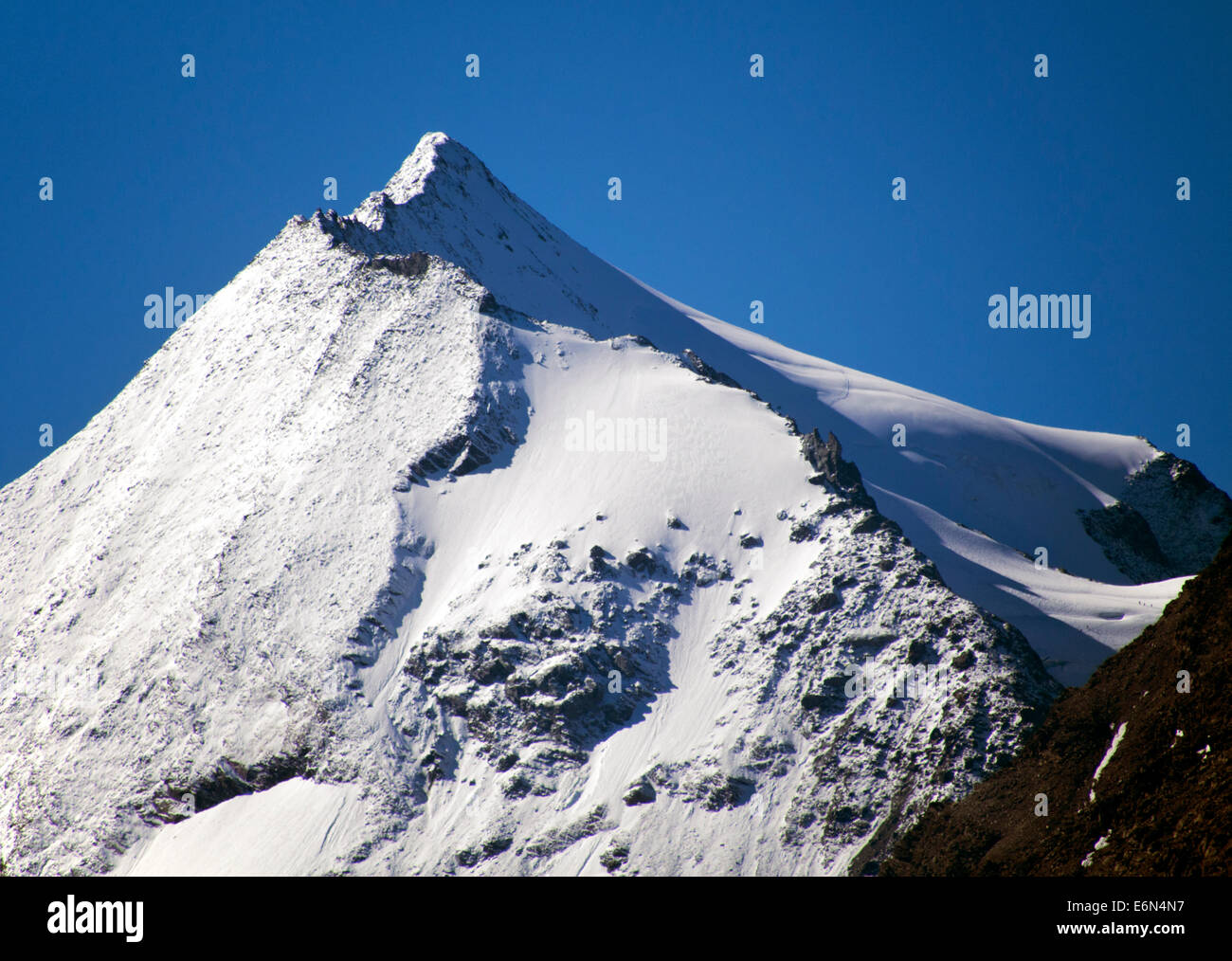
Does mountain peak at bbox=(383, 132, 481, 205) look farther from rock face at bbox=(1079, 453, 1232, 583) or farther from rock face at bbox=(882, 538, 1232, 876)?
rock face at bbox=(882, 538, 1232, 876)

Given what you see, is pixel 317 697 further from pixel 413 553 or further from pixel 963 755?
pixel 963 755

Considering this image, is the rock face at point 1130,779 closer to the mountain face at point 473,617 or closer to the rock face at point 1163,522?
the mountain face at point 473,617

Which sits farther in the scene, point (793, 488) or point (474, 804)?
point (793, 488)

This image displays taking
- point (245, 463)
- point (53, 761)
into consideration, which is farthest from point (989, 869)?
point (245, 463)

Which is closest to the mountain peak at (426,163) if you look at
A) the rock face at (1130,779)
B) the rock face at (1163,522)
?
the rock face at (1163,522)

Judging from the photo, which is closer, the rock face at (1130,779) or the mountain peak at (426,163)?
the rock face at (1130,779)

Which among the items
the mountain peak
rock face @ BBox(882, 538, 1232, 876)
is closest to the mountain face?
rock face @ BBox(882, 538, 1232, 876)
